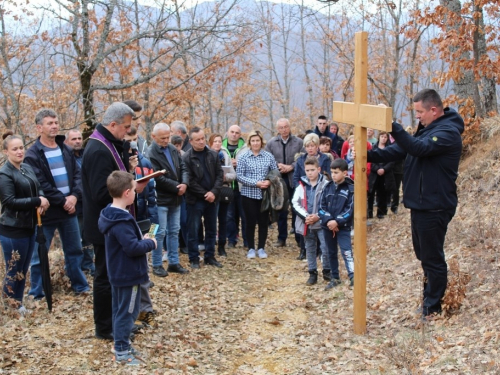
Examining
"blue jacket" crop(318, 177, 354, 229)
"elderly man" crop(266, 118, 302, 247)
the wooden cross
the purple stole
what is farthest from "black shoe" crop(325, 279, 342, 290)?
the purple stole

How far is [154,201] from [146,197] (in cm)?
41

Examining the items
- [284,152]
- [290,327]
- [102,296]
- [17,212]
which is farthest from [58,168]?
[284,152]

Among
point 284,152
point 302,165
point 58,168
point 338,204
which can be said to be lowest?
point 338,204

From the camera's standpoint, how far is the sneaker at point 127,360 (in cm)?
511

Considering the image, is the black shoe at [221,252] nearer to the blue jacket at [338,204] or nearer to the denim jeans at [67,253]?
the blue jacket at [338,204]

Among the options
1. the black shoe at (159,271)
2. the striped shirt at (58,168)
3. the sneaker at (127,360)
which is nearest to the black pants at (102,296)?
the sneaker at (127,360)

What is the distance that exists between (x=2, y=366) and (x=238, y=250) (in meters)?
5.95

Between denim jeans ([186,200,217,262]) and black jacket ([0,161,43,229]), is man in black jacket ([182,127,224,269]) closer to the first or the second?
denim jeans ([186,200,217,262])

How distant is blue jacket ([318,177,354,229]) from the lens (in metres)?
7.48

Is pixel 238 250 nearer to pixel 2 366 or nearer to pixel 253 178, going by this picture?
pixel 253 178

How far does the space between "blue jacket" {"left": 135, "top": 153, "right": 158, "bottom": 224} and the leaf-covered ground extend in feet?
3.59

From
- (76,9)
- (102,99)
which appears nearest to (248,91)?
(102,99)

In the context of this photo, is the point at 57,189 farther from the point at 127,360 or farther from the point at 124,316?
the point at 127,360

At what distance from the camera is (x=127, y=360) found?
16.8 ft
